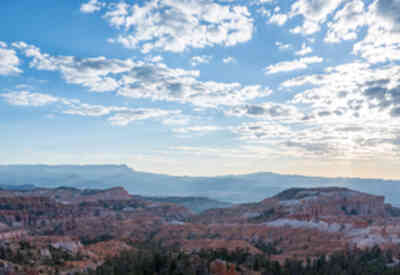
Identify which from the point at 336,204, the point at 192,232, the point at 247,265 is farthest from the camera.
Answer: the point at 336,204

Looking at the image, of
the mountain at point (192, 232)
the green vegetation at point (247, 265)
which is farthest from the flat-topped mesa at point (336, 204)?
the green vegetation at point (247, 265)

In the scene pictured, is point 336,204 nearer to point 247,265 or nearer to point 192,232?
point 192,232

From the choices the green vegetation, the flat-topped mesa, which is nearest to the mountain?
the flat-topped mesa

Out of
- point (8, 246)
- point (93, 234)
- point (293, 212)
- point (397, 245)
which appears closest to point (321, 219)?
point (293, 212)

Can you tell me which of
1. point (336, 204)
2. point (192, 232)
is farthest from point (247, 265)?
point (336, 204)

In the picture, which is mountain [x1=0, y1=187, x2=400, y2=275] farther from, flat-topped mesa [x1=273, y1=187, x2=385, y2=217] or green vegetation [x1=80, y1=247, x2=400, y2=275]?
green vegetation [x1=80, y1=247, x2=400, y2=275]

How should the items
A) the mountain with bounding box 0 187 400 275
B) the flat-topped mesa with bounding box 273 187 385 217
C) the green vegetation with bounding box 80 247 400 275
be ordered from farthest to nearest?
the flat-topped mesa with bounding box 273 187 385 217, the mountain with bounding box 0 187 400 275, the green vegetation with bounding box 80 247 400 275

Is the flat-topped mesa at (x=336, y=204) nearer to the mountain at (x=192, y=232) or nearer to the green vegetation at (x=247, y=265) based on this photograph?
the mountain at (x=192, y=232)

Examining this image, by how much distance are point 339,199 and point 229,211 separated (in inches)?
2207

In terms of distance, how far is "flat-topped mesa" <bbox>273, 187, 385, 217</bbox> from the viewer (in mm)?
155125

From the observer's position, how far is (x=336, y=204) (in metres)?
164

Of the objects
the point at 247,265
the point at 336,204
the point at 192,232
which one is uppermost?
the point at 336,204

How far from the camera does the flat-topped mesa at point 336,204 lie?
15512 cm

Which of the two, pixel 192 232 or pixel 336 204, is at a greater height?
pixel 336 204
